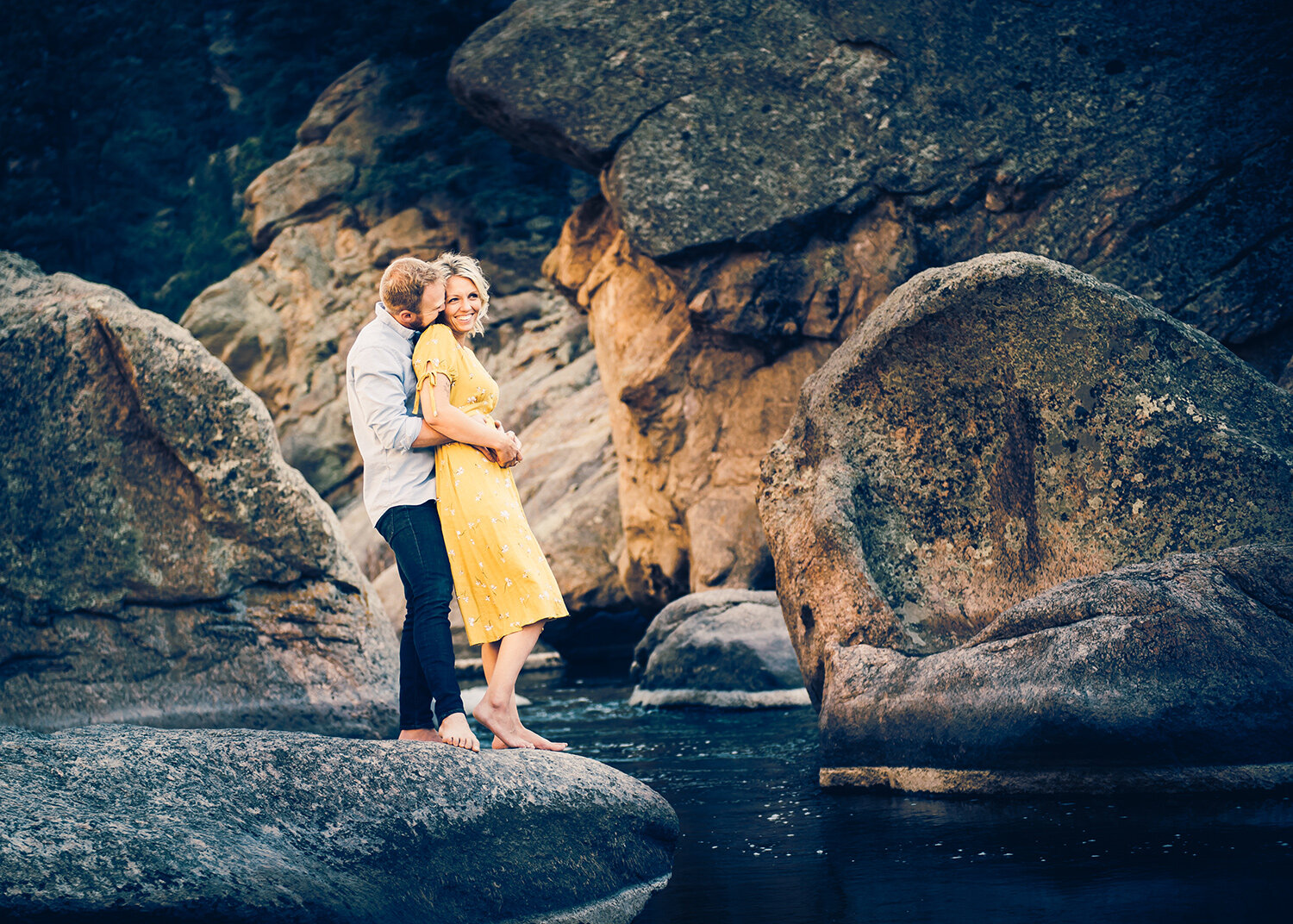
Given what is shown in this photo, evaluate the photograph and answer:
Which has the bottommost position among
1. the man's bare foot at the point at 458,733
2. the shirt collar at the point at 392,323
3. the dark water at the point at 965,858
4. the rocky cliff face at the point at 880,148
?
the dark water at the point at 965,858

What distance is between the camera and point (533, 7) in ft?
37.6

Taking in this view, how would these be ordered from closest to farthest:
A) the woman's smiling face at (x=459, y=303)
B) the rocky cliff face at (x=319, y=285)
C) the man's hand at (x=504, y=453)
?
the man's hand at (x=504, y=453) → the woman's smiling face at (x=459, y=303) → the rocky cliff face at (x=319, y=285)

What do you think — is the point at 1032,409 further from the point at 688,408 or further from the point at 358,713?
the point at 688,408

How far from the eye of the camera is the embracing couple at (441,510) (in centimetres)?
394

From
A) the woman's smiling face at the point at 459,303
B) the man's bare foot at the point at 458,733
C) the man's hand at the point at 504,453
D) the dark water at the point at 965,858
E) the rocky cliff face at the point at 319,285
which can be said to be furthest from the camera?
the rocky cliff face at the point at 319,285

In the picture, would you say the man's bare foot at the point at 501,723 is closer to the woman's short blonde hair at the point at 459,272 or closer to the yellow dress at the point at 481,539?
the yellow dress at the point at 481,539

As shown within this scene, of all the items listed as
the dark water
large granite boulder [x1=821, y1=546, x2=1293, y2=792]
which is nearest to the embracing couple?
the dark water

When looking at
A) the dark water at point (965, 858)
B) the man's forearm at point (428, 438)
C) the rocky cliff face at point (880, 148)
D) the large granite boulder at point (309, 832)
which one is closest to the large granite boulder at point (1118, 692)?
the dark water at point (965, 858)

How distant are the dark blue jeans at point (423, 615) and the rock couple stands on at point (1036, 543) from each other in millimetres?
1914

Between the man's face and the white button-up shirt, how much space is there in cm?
9

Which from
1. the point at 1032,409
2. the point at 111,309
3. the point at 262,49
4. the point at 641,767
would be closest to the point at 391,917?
the point at 641,767

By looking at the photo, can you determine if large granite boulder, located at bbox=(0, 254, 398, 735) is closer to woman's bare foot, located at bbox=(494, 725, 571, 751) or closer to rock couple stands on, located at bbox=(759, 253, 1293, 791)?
woman's bare foot, located at bbox=(494, 725, 571, 751)

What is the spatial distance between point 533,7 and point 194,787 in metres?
9.89

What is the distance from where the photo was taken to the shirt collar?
416cm
